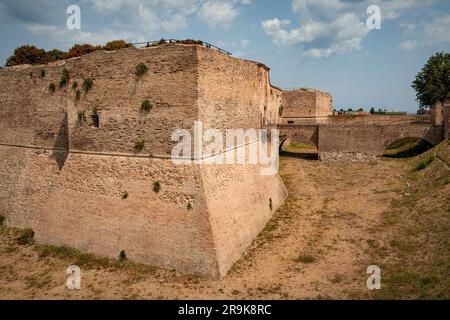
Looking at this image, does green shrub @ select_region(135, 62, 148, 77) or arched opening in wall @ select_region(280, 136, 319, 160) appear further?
arched opening in wall @ select_region(280, 136, 319, 160)

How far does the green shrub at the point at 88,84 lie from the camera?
14.4m

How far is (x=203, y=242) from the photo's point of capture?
38.9 ft

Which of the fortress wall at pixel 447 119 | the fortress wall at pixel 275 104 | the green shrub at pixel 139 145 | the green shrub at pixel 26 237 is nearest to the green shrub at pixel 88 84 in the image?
the green shrub at pixel 139 145

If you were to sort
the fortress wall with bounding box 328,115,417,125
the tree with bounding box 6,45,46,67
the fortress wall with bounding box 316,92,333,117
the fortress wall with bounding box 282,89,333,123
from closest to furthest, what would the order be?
the tree with bounding box 6,45,46,67 → the fortress wall with bounding box 282,89,333,123 → the fortress wall with bounding box 316,92,333,117 → the fortress wall with bounding box 328,115,417,125

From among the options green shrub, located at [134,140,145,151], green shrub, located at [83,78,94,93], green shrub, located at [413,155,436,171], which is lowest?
green shrub, located at [413,155,436,171]

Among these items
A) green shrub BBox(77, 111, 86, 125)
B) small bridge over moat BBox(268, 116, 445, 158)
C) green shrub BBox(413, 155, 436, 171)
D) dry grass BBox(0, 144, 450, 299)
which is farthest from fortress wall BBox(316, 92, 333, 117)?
green shrub BBox(77, 111, 86, 125)

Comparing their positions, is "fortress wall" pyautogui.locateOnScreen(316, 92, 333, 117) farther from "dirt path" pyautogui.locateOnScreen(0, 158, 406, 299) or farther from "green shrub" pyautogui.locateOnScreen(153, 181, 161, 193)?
"green shrub" pyautogui.locateOnScreen(153, 181, 161, 193)

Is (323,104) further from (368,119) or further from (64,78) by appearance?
(64,78)

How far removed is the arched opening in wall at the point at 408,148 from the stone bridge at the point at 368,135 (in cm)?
92

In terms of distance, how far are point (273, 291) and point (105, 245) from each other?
6905 mm

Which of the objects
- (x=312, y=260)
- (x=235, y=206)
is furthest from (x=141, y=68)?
(x=312, y=260)

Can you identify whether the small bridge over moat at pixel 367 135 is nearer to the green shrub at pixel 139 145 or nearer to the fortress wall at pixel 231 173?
the fortress wall at pixel 231 173

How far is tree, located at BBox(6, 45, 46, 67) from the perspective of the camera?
102 feet

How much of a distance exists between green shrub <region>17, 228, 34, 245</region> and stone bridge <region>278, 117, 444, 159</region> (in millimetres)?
21001
